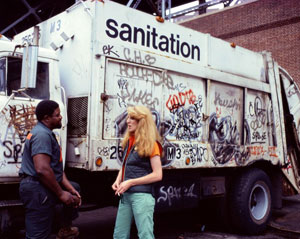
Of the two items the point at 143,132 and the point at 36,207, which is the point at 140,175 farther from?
the point at 36,207

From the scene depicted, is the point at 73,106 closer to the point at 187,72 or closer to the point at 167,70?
the point at 167,70

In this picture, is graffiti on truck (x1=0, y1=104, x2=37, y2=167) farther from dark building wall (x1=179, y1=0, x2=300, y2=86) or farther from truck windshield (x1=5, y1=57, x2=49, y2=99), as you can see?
dark building wall (x1=179, y1=0, x2=300, y2=86)

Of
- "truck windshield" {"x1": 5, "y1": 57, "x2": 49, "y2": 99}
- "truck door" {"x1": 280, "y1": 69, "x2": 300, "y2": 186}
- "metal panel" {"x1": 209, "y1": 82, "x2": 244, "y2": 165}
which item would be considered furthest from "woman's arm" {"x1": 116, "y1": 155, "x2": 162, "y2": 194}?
"truck door" {"x1": 280, "y1": 69, "x2": 300, "y2": 186}

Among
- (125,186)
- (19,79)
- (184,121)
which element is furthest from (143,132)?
(184,121)

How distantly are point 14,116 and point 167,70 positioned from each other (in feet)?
A: 6.86

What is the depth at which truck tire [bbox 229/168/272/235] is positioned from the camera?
230 inches

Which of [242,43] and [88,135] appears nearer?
[88,135]

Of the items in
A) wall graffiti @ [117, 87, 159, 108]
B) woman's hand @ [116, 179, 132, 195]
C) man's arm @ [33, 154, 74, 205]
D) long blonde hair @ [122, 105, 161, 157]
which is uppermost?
A: wall graffiti @ [117, 87, 159, 108]

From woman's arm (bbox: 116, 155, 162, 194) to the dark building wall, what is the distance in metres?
14.9

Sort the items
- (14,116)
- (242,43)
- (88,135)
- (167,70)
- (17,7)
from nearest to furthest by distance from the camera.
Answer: (14,116) < (88,135) < (167,70) < (17,7) < (242,43)

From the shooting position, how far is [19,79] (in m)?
4.05

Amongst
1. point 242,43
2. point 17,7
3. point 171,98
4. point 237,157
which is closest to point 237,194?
point 237,157

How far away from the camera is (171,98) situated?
16.5ft

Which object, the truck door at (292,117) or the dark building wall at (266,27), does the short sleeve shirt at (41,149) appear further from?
the dark building wall at (266,27)
